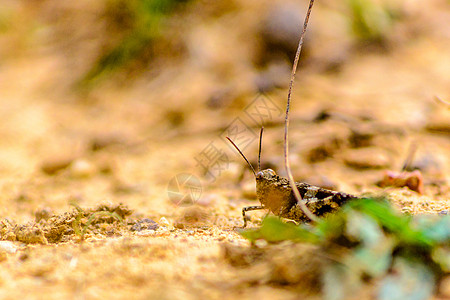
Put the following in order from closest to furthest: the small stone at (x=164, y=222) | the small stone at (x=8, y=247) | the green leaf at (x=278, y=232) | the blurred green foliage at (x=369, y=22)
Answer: the green leaf at (x=278, y=232), the small stone at (x=8, y=247), the small stone at (x=164, y=222), the blurred green foliage at (x=369, y=22)

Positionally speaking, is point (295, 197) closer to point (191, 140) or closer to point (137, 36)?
point (191, 140)

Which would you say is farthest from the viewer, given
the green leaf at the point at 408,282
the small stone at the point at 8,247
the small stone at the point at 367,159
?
the small stone at the point at 367,159

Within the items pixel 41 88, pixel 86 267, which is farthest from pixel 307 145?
pixel 41 88

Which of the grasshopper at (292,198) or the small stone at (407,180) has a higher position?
the grasshopper at (292,198)

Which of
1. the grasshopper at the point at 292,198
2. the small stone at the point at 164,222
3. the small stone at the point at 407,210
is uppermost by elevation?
the grasshopper at the point at 292,198

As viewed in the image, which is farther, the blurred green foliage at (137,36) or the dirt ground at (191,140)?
the blurred green foliage at (137,36)

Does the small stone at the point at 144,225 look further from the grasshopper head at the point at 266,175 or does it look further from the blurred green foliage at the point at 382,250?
the blurred green foliage at the point at 382,250

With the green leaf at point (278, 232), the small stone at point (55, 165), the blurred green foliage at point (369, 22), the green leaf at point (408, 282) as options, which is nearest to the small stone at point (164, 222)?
the green leaf at point (278, 232)
